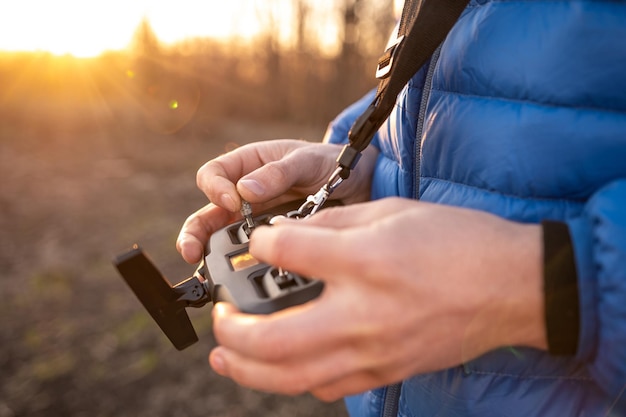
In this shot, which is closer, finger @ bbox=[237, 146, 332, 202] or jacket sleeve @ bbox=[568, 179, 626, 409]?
jacket sleeve @ bbox=[568, 179, 626, 409]

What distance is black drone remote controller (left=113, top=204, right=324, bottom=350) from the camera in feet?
2.63

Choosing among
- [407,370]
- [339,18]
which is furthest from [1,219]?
[339,18]

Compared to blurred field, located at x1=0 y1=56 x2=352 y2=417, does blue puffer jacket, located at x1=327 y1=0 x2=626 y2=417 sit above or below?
above

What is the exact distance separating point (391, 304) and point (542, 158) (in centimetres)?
45

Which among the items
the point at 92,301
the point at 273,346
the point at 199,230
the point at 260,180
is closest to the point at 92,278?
the point at 92,301

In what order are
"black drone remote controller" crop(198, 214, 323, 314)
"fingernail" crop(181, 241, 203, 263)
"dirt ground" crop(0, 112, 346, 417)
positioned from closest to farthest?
"black drone remote controller" crop(198, 214, 323, 314) < "fingernail" crop(181, 241, 203, 263) < "dirt ground" crop(0, 112, 346, 417)

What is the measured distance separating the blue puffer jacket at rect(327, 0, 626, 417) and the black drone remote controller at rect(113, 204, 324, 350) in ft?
1.32

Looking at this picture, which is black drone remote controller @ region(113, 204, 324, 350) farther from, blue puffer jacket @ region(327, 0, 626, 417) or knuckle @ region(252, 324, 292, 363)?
blue puffer jacket @ region(327, 0, 626, 417)

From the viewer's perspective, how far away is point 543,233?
681mm

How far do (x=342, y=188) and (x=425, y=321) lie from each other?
837 mm

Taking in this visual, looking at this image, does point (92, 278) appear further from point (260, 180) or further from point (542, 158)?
point (542, 158)

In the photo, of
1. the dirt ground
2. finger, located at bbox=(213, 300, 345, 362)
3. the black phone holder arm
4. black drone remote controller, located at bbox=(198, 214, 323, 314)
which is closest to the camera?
finger, located at bbox=(213, 300, 345, 362)

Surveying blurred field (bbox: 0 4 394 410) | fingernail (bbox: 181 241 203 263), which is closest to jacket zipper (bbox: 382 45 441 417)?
fingernail (bbox: 181 241 203 263)

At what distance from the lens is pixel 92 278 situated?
174 inches
